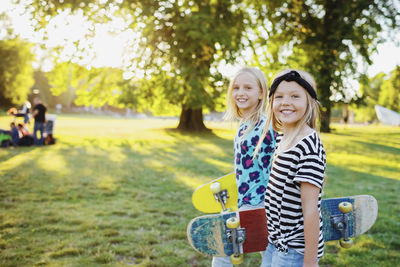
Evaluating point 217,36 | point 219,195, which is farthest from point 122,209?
point 217,36

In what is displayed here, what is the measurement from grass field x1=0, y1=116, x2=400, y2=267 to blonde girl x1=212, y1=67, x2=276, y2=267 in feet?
0.57

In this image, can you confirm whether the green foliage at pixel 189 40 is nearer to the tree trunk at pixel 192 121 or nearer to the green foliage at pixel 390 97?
the tree trunk at pixel 192 121

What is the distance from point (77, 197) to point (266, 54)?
10.7 metres

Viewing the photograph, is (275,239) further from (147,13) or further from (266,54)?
(266,54)

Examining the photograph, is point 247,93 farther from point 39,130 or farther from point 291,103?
point 39,130

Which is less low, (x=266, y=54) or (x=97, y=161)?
(x=266, y=54)

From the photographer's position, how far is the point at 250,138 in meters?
2.18

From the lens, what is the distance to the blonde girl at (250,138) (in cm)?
212

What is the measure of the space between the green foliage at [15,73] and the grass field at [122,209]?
34.4 metres

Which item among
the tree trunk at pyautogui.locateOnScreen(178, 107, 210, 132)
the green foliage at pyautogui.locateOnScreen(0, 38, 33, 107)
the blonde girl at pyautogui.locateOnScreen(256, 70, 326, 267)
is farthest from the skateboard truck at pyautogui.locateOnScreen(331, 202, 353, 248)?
the green foliage at pyautogui.locateOnScreen(0, 38, 33, 107)

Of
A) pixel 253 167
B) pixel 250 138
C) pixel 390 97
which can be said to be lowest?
pixel 253 167

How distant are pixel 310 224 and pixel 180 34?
31.6 feet

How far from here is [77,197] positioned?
5293 millimetres

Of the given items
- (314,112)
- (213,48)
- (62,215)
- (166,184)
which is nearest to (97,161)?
(166,184)
